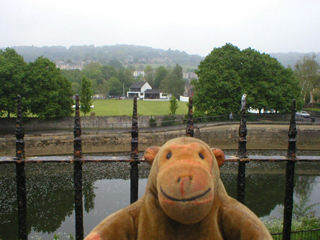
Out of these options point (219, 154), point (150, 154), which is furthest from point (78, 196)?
point (219, 154)

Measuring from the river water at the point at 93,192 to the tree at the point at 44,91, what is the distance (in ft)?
24.6

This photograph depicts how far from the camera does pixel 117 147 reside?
28797 mm

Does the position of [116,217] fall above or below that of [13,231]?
above

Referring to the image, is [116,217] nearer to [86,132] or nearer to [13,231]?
[13,231]

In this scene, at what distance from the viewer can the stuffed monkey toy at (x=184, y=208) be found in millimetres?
1863

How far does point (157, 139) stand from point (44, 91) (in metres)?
11.9

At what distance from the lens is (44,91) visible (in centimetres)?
2844

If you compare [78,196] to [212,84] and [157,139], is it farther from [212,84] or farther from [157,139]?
[212,84]

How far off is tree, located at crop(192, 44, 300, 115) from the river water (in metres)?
8.10

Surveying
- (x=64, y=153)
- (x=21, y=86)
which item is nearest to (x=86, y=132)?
(x=64, y=153)

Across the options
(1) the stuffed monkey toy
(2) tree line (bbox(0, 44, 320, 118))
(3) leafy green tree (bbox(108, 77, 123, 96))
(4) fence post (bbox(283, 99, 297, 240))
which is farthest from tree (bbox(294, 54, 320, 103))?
(1) the stuffed monkey toy

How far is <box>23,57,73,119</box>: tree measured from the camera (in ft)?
91.4

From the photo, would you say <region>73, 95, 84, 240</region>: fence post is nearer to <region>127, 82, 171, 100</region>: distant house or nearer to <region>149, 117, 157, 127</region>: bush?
<region>149, 117, 157, 127</region>: bush

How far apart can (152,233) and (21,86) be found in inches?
1124
